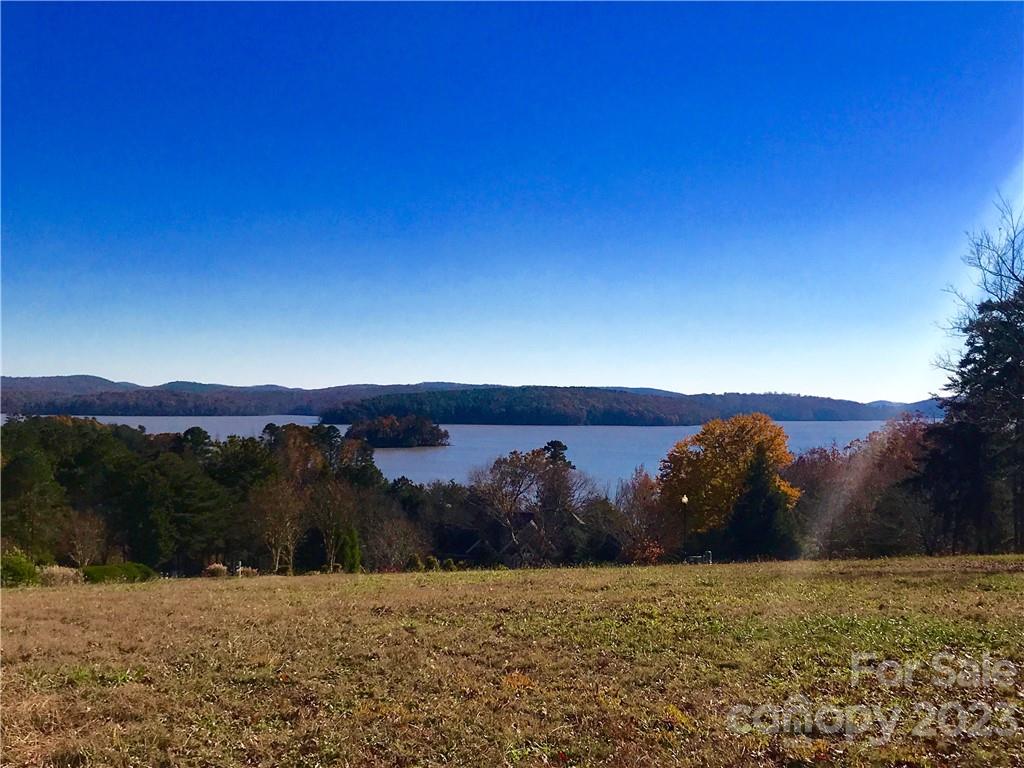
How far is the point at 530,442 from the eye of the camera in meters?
72.1

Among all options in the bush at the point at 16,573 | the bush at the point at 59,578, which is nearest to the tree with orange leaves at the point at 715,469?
the bush at the point at 59,578

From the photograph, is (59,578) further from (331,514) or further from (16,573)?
(331,514)

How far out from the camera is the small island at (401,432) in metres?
77.5

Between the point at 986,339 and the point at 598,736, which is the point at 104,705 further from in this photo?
the point at 986,339

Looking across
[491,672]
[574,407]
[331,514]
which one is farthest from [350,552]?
[574,407]

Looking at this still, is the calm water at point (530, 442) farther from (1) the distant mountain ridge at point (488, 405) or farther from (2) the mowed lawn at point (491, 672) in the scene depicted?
(2) the mowed lawn at point (491, 672)

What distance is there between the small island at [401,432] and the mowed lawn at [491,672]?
67424mm

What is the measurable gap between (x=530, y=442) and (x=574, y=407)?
20.1 m

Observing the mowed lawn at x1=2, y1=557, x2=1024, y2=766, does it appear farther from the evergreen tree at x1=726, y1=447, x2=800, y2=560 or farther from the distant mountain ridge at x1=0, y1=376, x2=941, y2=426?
the distant mountain ridge at x1=0, y1=376, x2=941, y2=426

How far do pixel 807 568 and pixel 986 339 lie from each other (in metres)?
5.03

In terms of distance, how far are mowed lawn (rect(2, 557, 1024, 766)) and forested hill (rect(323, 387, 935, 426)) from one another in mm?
76407

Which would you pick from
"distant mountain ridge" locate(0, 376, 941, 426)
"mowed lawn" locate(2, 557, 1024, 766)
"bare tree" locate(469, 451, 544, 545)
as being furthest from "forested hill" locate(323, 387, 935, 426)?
"mowed lawn" locate(2, 557, 1024, 766)

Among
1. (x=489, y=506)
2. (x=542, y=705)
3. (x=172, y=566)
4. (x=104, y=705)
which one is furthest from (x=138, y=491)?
(x=542, y=705)

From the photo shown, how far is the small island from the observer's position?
77500mm
